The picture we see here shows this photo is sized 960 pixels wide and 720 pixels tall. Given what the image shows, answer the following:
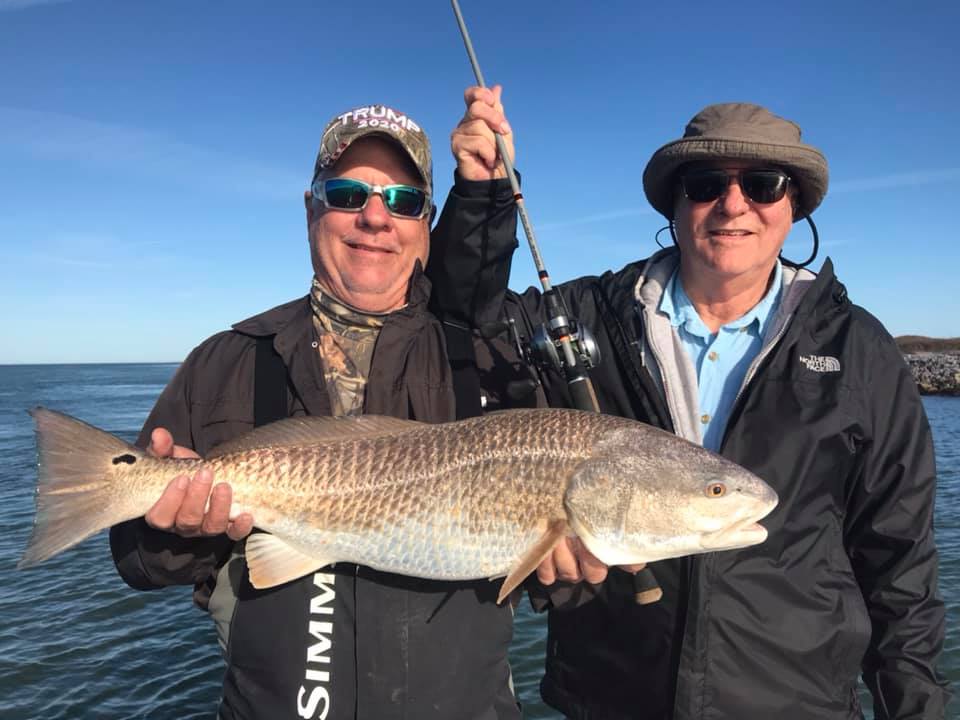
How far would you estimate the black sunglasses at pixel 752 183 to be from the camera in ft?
13.2

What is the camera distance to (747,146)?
3.92 meters

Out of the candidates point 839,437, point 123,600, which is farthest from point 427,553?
point 123,600

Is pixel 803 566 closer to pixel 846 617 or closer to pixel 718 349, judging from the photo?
pixel 846 617

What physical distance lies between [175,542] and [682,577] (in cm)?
279

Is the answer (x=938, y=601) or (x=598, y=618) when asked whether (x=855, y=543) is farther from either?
(x=598, y=618)

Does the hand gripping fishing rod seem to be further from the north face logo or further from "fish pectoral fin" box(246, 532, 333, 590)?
"fish pectoral fin" box(246, 532, 333, 590)

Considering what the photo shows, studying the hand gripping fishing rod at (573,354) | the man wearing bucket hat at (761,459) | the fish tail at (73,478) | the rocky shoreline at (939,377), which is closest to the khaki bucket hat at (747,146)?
the man wearing bucket hat at (761,459)

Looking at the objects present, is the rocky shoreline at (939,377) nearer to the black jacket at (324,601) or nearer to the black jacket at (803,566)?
the black jacket at (803,566)

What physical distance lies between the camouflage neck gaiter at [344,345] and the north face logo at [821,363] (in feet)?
8.20

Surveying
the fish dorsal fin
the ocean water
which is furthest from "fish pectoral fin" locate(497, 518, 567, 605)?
the ocean water

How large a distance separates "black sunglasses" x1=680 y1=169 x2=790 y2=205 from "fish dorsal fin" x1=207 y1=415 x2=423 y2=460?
2352mm

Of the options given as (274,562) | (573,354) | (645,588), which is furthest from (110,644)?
(573,354)

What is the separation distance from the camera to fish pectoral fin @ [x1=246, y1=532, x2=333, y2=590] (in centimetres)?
320

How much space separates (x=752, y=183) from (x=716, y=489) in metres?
1.94
